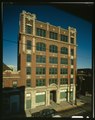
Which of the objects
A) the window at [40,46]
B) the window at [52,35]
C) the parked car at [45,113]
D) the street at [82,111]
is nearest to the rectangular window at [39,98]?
the parked car at [45,113]

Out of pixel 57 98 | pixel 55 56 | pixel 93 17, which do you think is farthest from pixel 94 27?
pixel 57 98

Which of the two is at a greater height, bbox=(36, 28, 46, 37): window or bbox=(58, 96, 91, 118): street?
bbox=(36, 28, 46, 37): window

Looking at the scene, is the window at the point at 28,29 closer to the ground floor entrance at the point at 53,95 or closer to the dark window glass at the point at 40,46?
the dark window glass at the point at 40,46

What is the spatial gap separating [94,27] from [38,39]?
0.65m

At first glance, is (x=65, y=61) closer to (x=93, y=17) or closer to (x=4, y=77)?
(x=93, y=17)

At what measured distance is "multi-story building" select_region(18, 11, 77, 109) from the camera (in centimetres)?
220

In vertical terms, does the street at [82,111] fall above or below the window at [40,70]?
below

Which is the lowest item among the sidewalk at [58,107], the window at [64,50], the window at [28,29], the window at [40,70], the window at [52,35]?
the sidewalk at [58,107]

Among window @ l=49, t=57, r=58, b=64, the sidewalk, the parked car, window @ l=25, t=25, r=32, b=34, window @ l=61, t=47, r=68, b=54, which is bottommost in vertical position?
the parked car

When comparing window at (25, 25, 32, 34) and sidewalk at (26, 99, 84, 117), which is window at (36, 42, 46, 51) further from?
sidewalk at (26, 99, 84, 117)

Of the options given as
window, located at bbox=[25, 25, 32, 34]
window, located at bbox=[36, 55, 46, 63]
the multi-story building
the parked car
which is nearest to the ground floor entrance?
the multi-story building

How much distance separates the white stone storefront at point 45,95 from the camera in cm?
222

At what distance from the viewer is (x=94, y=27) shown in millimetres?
2141

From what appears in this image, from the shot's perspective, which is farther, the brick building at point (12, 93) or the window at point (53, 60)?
the window at point (53, 60)
